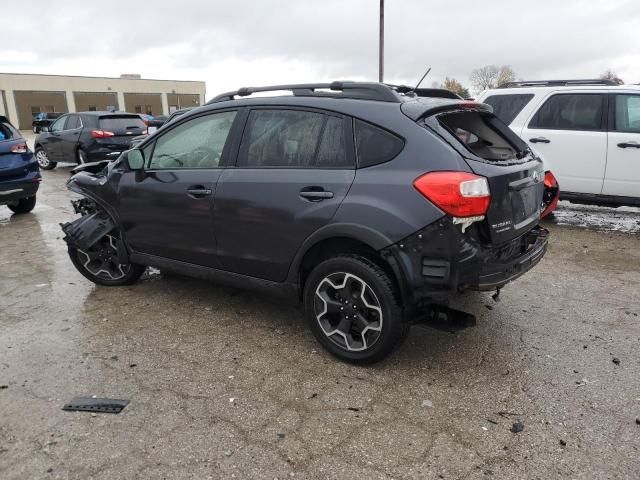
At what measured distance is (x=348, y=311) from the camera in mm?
3256

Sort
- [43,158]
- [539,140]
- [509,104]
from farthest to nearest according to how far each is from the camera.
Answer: [43,158]
[509,104]
[539,140]

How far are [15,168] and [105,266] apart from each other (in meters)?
4.12

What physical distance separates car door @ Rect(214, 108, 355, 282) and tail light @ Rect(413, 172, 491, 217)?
51 centimetres

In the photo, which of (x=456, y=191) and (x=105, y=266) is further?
→ (x=105, y=266)

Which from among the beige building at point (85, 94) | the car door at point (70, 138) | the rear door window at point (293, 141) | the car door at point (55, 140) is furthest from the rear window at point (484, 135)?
the beige building at point (85, 94)

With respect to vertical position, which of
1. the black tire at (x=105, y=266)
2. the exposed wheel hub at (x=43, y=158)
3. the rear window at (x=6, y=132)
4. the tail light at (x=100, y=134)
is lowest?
Result: the black tire at (x=105, y=266)

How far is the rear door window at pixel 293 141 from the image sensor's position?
3.29 meters

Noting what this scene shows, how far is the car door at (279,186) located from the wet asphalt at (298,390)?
0.68 meters

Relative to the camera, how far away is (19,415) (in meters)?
2.83

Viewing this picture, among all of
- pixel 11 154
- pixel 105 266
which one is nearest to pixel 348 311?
pixel 105 266

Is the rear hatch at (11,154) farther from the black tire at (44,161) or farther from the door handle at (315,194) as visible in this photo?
the black tire at (44,161)

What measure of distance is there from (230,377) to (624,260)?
456cm

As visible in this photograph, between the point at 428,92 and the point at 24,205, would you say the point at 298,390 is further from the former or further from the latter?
the point at 24,205

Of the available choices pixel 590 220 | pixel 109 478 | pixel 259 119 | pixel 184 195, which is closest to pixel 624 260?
pixel 590 220
